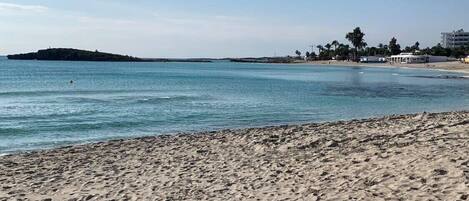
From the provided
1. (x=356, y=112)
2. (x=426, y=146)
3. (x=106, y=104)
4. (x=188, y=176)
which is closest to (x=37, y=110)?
(x=106, y=104)

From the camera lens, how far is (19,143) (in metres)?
17.6

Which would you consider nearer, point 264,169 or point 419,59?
point 264,169

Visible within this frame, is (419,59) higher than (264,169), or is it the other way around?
(264,169)

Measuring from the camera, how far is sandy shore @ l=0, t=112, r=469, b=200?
27.0 feet

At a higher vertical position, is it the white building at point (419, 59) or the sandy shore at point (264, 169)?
the sandy shore at point (264, 169)

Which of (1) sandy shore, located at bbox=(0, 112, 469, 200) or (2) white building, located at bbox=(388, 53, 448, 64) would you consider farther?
(2) white building, located at bbox=(388, 53, 448, 64)

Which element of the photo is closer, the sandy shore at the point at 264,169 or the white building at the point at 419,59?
the sandy shore at the point at 264,169

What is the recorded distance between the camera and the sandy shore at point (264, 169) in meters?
8.23

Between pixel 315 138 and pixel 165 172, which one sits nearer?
pixel 165 172

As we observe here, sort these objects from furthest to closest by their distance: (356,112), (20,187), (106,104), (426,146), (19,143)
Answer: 1. (106,104)
2. (356,112)
3. (19,143)
4. (426,146)
5. (20,187)

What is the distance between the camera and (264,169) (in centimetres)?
1052

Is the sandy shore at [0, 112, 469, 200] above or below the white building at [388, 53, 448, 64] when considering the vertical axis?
above

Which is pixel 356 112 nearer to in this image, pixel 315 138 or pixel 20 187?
pixel 315 138

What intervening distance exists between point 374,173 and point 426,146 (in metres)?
2.44
